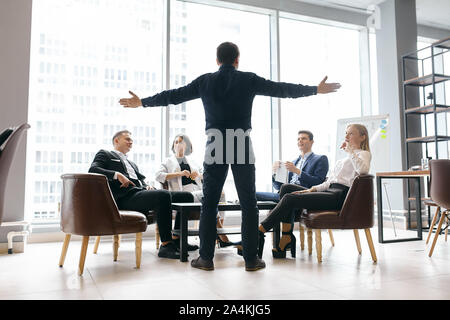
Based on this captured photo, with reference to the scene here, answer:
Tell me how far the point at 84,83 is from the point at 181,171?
1.77 m

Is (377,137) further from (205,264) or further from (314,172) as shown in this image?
(205,264)

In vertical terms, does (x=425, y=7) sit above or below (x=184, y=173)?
above

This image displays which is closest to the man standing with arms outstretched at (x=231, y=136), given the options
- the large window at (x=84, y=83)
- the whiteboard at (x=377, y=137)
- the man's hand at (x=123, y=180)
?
the man's hand at (x=123, y=180)

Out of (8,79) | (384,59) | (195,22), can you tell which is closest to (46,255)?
(8,79)

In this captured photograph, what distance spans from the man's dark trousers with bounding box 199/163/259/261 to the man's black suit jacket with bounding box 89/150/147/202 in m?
0.91

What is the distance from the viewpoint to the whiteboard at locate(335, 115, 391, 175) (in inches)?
206

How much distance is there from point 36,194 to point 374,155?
4.48 metres

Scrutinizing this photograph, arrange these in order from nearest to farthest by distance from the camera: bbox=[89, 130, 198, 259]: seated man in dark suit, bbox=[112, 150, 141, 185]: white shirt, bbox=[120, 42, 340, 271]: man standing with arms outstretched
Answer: bbox=[120, 42, 340, 271]: man standing with arms outstretched < bbox=[89, 130, 198, 259]: seated man in dark suit < bbox=[112, 150, 141, 185]: white shirt

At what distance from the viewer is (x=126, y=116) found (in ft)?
15.6

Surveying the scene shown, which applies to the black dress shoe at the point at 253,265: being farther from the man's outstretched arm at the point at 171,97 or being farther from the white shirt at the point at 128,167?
the white shirt at the point at 128,167

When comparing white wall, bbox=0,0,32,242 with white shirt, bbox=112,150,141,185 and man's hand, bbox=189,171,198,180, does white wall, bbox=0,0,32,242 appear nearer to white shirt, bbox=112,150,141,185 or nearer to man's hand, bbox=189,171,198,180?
white shirt, bbox=112,150,141,185

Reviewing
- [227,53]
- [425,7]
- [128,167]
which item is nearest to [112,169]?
[128,167]

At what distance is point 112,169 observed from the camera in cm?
322

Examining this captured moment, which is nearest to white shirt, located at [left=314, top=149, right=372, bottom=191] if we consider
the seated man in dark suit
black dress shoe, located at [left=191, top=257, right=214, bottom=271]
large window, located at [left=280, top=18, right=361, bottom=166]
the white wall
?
black dress shoe, located at [left=191, top=257, right=214, bottom=271]
